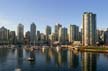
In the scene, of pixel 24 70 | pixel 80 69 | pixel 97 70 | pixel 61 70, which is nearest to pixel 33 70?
pixel 24 70

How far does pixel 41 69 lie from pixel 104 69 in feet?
81.7

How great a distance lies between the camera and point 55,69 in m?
92.1

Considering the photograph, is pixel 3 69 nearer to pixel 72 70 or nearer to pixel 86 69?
pixel 72 70

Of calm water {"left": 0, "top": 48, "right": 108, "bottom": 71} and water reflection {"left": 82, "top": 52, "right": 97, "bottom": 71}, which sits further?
water reflection {"left": 82, "top": 52, "right": 97, "bottom": 71}

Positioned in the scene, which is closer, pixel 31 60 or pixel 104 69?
pixel 104 69

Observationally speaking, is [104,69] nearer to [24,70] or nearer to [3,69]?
[24,70]

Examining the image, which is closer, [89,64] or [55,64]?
[89,64]

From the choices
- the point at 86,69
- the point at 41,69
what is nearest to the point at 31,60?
the point at 41,69

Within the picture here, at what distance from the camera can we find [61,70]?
89.1m

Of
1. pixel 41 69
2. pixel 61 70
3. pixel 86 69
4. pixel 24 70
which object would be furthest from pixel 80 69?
pixel 24 70

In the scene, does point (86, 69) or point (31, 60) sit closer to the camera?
point (86, 69)

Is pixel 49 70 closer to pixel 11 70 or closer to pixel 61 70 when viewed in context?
pixel 61 70

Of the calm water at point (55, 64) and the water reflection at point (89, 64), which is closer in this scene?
the calm water at point (55, 64)

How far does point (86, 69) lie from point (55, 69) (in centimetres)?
1206
